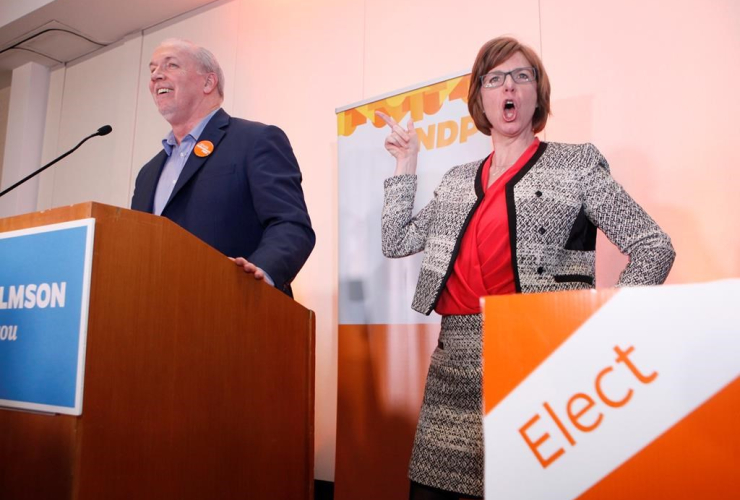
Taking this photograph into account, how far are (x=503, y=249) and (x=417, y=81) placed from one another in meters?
2.04

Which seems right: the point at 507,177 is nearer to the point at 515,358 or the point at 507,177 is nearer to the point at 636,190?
the point at 515,358

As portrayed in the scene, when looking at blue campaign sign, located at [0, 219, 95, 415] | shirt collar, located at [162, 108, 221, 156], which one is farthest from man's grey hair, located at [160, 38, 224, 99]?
blue campaign sign, located at [0, 219, 95, 415]

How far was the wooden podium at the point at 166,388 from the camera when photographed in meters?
1.12

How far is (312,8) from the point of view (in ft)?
12.7

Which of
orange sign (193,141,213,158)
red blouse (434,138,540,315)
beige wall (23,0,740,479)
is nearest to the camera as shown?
red blouse (434,138,540,315)

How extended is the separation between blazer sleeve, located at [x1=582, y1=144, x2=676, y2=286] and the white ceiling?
3618 millimetres

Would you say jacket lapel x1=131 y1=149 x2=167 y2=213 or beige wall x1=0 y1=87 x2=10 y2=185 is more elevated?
beige wall x1=0 y1=87 x2=10 y2=185

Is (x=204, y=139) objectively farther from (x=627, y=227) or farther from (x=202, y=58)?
(x=627, y=227)

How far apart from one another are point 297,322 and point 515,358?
1038mm

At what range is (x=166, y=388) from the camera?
4.12ft

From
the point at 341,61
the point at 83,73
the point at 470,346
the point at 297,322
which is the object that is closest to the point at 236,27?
the point at 341,61

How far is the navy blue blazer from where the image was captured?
1821 mm

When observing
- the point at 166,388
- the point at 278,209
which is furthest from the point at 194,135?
the point at 166,388

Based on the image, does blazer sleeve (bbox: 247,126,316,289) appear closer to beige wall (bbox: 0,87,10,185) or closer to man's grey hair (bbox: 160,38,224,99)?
man's grey hair (bbox: 160,38,224,99)
